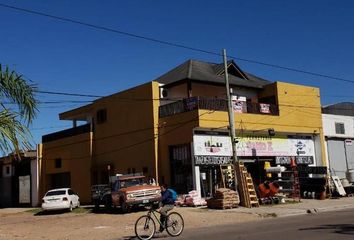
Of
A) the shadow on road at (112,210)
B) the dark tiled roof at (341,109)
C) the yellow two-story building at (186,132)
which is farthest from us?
the dark tiled roof at (341,109)

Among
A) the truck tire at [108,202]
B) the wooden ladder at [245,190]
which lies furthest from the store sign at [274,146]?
the truck tire at [108,202]

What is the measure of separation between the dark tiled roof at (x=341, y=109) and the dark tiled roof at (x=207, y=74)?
A: 10.3 metres

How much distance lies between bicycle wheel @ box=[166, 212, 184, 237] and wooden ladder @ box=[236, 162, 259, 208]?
38.4 feet

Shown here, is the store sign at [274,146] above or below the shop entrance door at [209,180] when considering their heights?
above

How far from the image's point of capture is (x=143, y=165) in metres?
34.5

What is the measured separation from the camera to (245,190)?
90.6 feet

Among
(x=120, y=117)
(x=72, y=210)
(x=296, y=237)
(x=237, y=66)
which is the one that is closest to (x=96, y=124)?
(x=120, y=117)

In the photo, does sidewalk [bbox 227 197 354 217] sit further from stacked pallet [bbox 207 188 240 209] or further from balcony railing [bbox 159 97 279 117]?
balcony railing [bbox 159 97 279 117]

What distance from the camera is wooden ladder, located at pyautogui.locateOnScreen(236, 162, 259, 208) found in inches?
1084

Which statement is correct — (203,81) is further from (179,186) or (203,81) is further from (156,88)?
(179,186)

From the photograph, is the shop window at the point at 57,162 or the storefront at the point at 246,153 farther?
the shop window at the point at 57,162

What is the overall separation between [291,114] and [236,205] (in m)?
13.6

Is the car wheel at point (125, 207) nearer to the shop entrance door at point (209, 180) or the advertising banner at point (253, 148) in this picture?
the advertising banner at point (253, 148)

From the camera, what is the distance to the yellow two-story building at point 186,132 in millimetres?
32719
